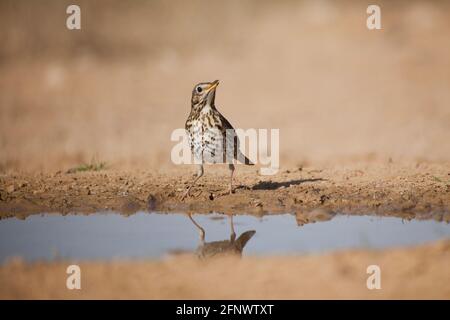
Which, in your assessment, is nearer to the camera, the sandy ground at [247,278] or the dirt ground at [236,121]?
the sandy ground at [247,278]

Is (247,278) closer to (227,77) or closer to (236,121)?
(236,121)

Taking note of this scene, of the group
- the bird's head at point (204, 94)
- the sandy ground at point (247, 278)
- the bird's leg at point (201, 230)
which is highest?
the bird's head at point (204, 94)

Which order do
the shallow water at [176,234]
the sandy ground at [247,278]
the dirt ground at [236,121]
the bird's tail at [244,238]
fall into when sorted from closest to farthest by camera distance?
the sandy ground at [247,278], the dirt ground at [236,121], the shallow water at [176,234], the bird's tail at [244,238]

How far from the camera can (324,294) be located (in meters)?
6.14

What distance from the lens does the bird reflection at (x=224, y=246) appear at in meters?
7.30

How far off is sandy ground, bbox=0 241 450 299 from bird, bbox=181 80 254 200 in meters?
2.33

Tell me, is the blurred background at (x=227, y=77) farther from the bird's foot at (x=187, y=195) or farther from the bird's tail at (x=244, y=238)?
the bird's tail at (x=244, y=238)

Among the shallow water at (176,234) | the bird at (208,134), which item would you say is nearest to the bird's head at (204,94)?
the bird at (208,134)

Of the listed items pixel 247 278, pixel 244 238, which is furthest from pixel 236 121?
pixel 247 278

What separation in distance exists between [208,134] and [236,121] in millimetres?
6782

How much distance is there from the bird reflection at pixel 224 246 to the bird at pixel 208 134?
4.58 feet

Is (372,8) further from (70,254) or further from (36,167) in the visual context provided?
(70,254)

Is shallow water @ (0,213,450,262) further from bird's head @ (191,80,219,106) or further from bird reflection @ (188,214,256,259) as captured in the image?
bird's head @ (191,80,219,106)

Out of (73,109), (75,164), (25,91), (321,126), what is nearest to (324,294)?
(75,164)
